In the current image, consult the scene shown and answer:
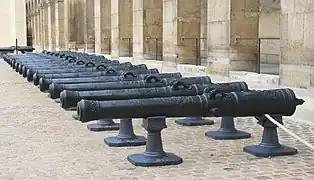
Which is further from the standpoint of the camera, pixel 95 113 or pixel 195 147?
pixel 195 147

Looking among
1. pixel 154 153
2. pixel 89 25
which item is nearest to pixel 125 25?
pixel 89 25

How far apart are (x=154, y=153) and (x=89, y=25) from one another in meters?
27.1

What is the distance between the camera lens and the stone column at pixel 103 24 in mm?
28219

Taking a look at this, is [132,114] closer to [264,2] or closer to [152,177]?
[152,177]

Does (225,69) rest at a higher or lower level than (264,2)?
lower

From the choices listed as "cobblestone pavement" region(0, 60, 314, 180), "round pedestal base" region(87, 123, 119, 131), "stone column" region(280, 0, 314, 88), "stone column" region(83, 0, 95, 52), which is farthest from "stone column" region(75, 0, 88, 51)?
"round pedestal base" region(87, 123, 119, 131)

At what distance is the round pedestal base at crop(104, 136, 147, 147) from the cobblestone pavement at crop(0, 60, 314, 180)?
0.40 ft

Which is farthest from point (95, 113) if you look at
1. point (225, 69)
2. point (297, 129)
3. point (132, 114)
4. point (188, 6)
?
point (188, 6)

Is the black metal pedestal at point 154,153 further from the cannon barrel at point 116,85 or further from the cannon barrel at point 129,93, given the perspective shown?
the cannon barrel at point 116,85

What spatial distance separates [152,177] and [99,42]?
75.2ft

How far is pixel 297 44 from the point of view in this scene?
11.0 meters

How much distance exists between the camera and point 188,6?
17.7m

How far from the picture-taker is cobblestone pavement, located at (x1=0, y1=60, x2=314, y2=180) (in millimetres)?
6535

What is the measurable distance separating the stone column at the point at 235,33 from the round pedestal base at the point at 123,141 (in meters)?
6.23
